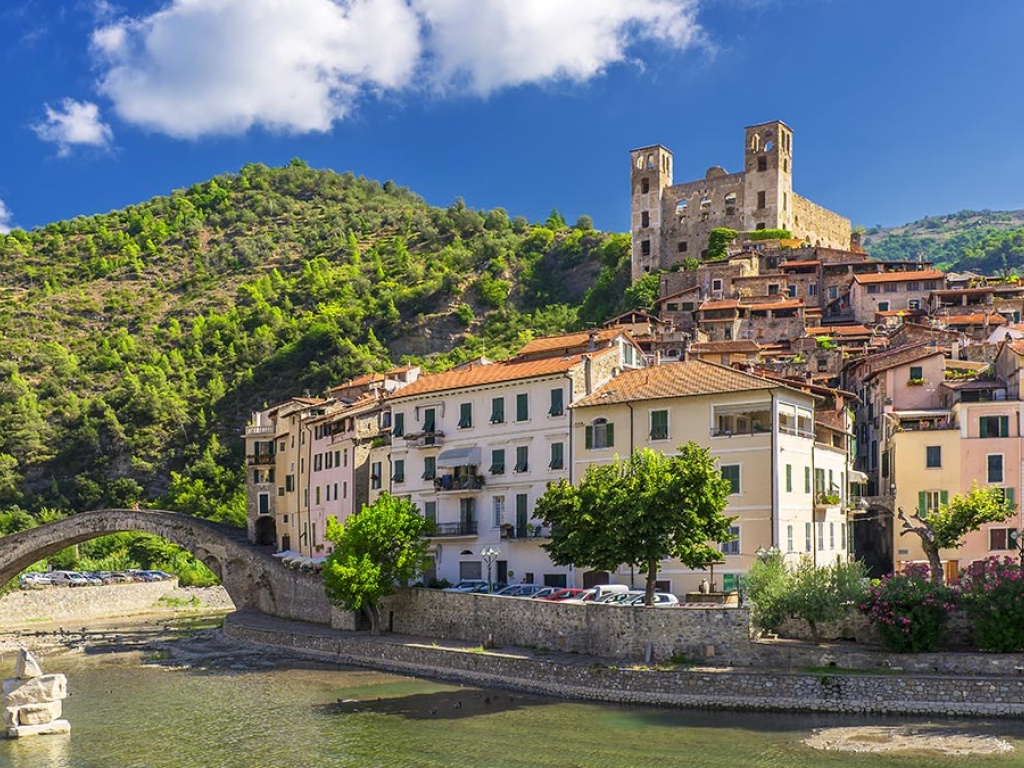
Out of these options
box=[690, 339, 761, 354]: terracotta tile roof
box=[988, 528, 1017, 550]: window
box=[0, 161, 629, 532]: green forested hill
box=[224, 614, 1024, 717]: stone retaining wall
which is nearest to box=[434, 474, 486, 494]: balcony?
box=[224, 614, 1024, 717]: stone retaining wall

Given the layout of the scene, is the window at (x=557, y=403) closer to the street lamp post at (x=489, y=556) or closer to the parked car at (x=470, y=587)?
the street lamp post at (x=489, y=556)

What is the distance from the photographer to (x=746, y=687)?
3591 centimetres

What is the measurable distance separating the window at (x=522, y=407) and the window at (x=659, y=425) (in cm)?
630

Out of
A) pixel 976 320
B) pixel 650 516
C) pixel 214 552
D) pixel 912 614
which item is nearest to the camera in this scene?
pixel 912 614

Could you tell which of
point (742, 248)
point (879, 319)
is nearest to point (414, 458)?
point (879, 319)

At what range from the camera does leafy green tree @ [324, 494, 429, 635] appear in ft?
159

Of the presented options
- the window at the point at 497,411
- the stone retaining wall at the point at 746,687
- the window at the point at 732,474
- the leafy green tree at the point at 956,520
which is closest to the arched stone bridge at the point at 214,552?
the window at the point at 497,411

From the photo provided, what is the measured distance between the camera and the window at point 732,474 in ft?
148

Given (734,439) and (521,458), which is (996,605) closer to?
(734,439)

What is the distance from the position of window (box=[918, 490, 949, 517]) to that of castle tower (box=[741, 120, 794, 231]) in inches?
2707

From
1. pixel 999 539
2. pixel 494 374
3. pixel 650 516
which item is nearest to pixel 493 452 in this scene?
pixel 494 374

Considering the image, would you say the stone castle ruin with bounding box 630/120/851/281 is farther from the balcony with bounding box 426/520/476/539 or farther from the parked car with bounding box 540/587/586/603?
the parked car with bounding box 540/587/586/603

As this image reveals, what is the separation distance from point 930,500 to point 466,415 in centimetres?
2062

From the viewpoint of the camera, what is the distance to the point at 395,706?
38.8 m
